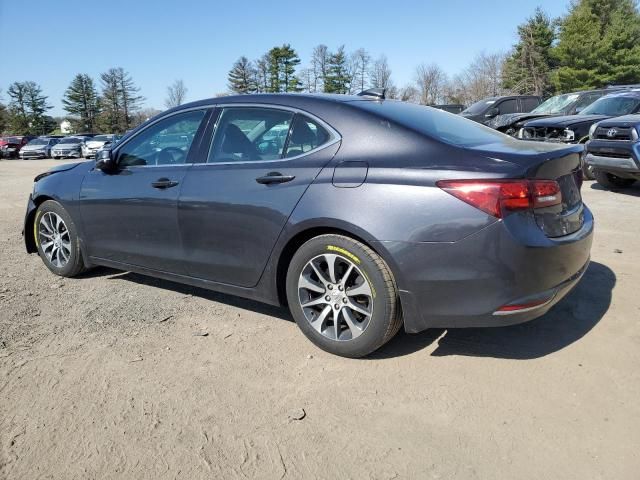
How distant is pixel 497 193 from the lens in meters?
2.67

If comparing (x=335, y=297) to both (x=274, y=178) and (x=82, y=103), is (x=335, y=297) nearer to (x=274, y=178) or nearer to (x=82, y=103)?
(x=274, y=178)

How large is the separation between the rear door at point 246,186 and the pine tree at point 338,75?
62907 millimetres

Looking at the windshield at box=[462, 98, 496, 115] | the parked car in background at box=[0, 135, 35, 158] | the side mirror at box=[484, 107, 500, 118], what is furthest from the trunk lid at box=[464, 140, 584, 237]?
the parked car in background at box=[0, 135, 35, 158]

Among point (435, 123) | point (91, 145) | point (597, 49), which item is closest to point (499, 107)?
point (435, 123)

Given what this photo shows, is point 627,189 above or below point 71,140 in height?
below

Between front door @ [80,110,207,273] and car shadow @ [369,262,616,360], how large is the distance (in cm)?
179

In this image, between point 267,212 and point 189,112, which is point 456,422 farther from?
point 189,112

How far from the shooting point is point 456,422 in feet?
8.32

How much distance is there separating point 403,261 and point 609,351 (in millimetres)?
1448

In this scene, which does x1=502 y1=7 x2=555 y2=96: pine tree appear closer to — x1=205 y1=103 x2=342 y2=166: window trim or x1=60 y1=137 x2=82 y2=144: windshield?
x1=60 y1=137 x2=82 y2=144: windshield

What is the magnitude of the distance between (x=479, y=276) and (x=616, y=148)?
6695 millimetres

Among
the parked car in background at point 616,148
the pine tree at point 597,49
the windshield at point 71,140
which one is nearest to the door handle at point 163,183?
the parked car in background at point 616,148

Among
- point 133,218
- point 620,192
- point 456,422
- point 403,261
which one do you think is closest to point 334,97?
point 403,261

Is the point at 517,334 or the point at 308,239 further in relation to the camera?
the point at 517,334
